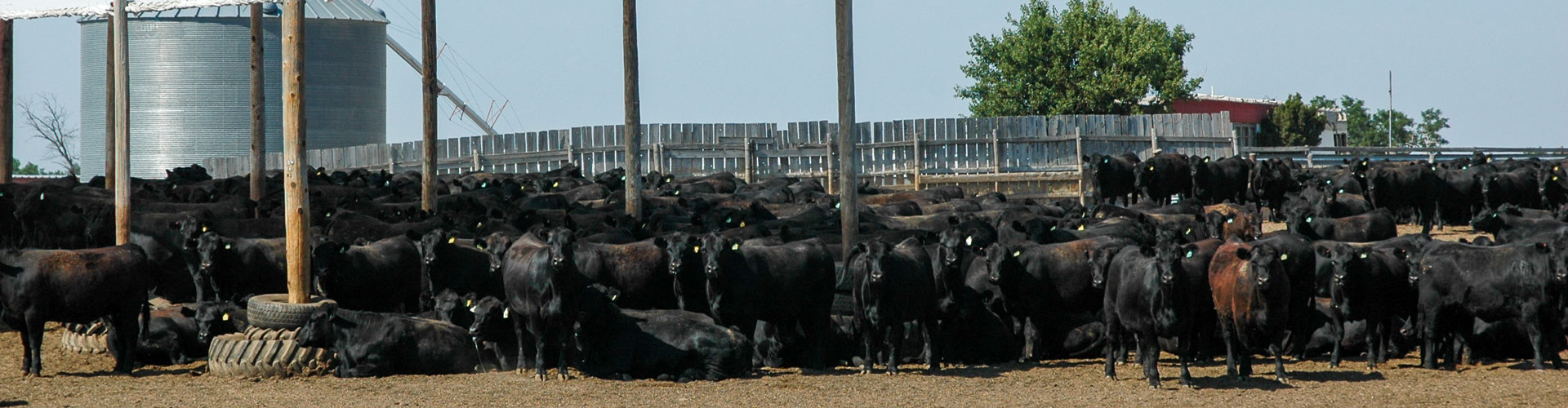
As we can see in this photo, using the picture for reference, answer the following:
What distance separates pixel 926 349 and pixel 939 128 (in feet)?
77.8

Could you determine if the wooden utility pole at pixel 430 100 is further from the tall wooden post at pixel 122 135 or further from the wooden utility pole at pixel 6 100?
the wooden utility pole at pixel 6 100

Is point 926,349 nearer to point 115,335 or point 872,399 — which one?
point 872,399

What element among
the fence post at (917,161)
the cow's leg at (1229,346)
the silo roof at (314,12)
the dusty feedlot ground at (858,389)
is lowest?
the dusty feedlot ground at (858,389)

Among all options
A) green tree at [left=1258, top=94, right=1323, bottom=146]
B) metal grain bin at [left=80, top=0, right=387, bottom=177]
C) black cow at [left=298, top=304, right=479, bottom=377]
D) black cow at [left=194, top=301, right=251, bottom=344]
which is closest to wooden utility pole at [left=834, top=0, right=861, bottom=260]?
black cow at [left=298, top=304, right=479, bottom=377]

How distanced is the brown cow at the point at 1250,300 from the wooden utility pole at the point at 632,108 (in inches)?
449

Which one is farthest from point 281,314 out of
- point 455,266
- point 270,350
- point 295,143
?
point 455,266

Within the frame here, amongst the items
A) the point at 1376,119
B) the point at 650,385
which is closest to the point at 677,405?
the point at 650,385

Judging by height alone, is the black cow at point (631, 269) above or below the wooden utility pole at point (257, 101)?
below

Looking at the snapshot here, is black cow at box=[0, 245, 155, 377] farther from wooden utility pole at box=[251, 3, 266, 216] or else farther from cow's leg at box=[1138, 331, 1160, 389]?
cow's leg at box=[1138, 331, 1160, 389]

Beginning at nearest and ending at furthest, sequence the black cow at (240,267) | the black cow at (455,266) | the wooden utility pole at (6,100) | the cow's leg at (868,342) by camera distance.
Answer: the cow's leg at (868,342) → the black cow at (455,266) → the black cow at (240,267) → the wooden utility pole at (6,100)

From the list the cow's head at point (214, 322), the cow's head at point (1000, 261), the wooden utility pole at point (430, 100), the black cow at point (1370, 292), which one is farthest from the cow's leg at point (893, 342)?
the wooden utility pole at point (430, 100)

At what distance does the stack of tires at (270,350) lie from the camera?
14211mm

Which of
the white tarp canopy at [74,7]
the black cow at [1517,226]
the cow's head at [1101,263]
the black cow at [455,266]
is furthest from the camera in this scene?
the black cow at [1517,226]

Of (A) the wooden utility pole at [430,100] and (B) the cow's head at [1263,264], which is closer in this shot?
(B) the cow's head at [1263,264]
